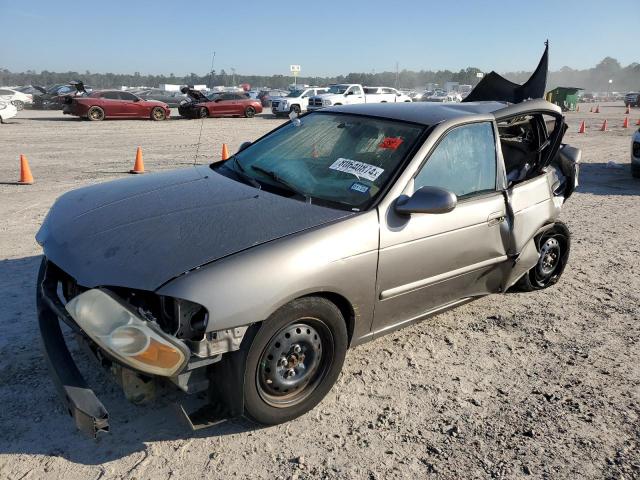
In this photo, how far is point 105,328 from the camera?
2336mm

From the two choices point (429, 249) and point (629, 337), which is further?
point (629, 337)

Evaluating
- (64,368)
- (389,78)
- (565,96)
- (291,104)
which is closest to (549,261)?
(64,368)

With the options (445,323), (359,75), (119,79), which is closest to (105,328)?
(445,323)

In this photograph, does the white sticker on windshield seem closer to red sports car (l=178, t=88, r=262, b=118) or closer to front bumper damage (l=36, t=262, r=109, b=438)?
front bumper damage (l=36, t=262, r=109, b=438)

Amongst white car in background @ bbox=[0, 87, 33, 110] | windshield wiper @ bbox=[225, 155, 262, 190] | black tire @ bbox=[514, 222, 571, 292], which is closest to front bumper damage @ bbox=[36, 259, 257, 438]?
windshield wiper @ bbox=[225, 155, 262, 190]

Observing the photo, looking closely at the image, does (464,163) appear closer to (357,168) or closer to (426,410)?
(357,168)

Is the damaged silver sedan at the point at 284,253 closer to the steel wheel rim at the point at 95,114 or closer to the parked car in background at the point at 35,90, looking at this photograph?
the steel wheel rim at the point at 95,114

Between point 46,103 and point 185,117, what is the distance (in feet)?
35.9

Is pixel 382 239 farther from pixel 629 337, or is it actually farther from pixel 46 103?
pixel 46 103

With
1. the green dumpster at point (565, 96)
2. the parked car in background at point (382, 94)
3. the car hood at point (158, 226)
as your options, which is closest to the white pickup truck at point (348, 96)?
the parked car in background at point (382, 94)

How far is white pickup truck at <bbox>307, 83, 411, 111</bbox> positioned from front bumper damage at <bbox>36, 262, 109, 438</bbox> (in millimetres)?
24980

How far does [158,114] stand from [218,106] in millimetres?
3512

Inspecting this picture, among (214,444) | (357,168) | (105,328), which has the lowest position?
(214,444)

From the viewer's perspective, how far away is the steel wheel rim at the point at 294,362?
2.71 metres
